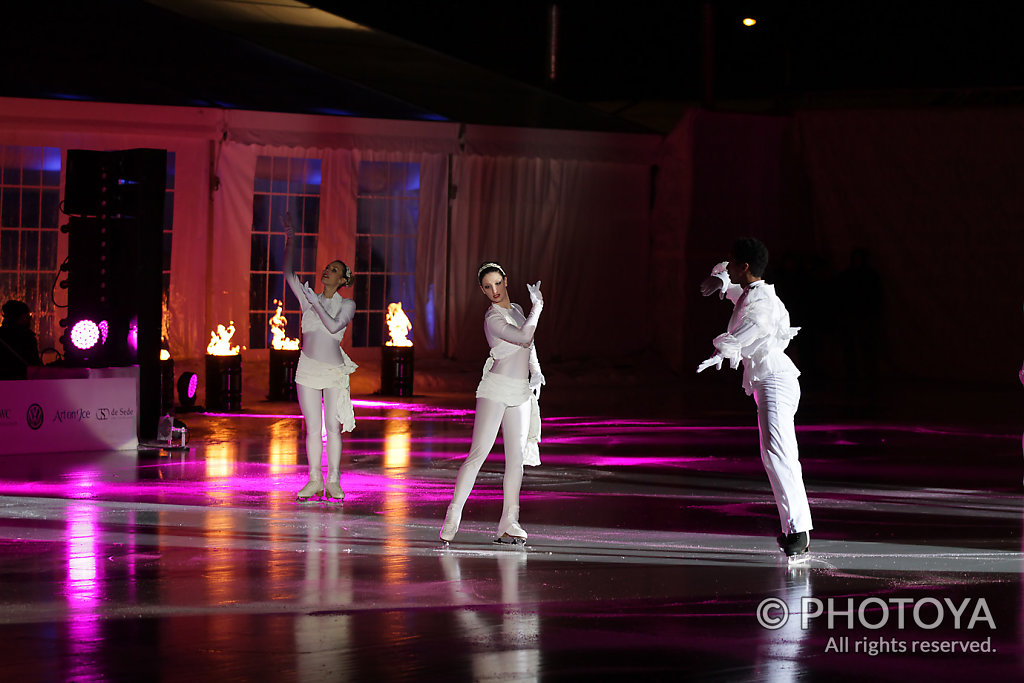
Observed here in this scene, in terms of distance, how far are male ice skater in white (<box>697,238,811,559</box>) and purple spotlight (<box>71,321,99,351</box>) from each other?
6529mm

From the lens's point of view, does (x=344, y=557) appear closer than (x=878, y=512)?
Yes

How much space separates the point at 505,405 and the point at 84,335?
569 centimetres

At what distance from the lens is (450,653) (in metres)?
5.65

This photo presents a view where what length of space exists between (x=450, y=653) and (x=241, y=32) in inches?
647

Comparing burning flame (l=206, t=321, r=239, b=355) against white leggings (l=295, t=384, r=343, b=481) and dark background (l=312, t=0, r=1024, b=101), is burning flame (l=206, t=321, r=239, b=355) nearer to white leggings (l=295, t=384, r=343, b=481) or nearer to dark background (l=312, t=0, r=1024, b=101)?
white leggings (l=295, t=384, r=343, b=481)

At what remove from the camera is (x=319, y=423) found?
368 inches

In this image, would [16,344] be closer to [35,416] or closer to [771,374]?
[35,416]

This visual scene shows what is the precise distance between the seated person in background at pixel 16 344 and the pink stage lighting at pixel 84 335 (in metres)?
0.72

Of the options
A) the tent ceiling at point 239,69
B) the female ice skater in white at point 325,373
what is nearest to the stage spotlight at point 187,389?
the tent ceiling at point 239,69

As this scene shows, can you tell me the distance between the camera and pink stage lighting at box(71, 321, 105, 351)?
40.3 feet

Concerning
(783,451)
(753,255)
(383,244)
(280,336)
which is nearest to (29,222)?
(280,336)

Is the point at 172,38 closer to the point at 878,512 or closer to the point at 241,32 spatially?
the point at 241,32

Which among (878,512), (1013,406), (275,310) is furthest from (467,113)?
(878,512)

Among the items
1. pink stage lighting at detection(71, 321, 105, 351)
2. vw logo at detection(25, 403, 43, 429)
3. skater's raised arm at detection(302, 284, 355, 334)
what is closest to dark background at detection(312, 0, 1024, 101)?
pink stage lighting at detection(71, 321, 105, 351)
